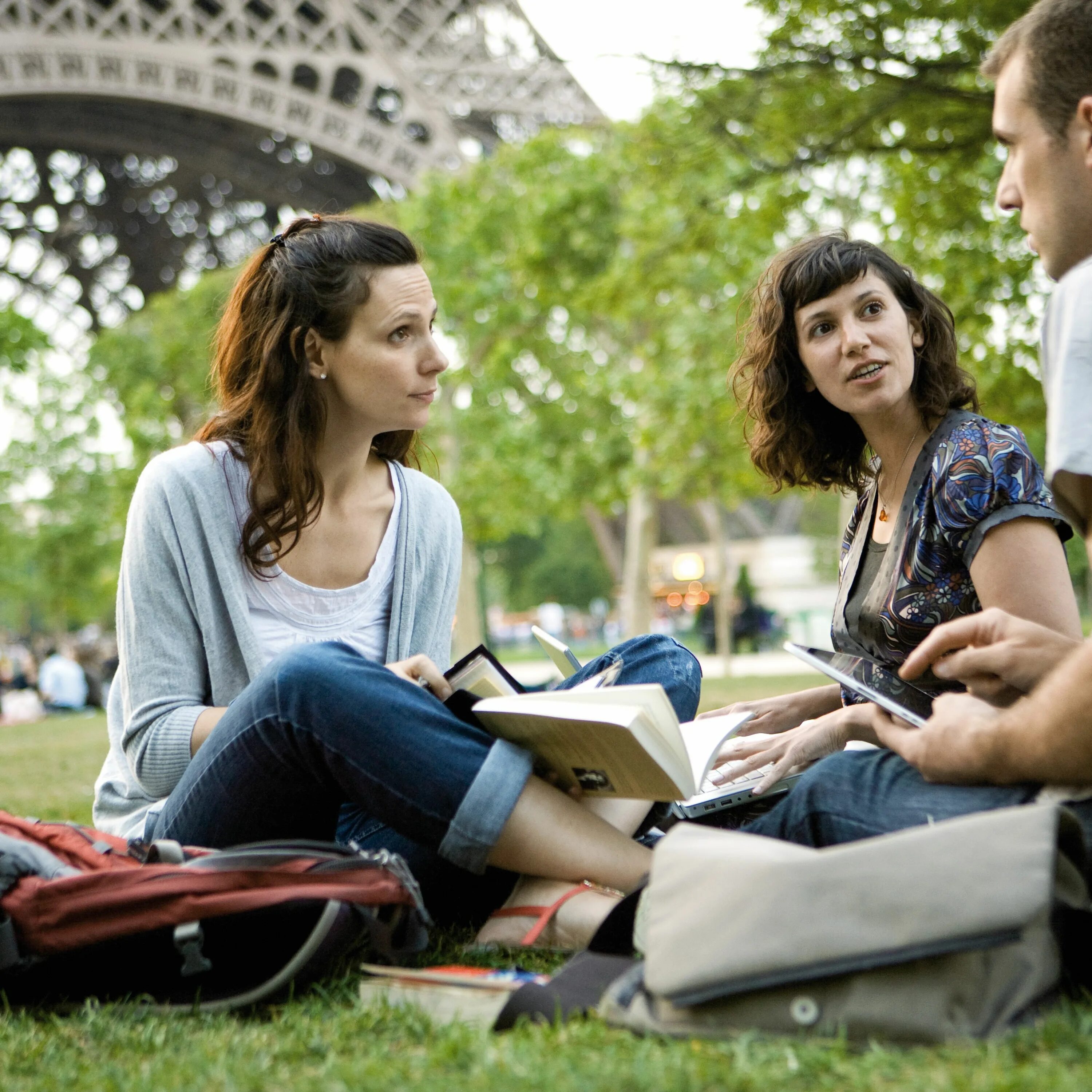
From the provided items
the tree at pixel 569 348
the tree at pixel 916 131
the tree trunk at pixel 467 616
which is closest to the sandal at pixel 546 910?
the tree at pixel 916 131

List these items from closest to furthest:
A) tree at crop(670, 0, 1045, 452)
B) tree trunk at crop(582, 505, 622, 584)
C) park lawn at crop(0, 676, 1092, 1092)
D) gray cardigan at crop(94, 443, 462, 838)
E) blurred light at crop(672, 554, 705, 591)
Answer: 1. park lawn at crop(0, 676, 1092, 1092)
2. gray cardigan at crop(94, 443, 462, 838)
3. tree at crop(670, 0, 1045, 452)
4. tree trunk at crop(582, 505, 622, 584)
5. blurred light at crop(672, 554, 705, 591)

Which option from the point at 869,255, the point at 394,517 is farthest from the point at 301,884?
the point at 869,255

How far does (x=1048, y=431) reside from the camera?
5.60 feet

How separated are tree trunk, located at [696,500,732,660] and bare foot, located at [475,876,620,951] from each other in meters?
14.3

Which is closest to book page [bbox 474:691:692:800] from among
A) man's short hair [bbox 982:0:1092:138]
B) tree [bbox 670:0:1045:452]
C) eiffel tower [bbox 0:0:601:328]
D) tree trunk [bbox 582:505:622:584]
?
man's short hair [bbox 982:0:1092:138]

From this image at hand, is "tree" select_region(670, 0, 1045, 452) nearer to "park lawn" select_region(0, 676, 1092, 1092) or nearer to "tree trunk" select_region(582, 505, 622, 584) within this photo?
"park lawn" select_region(0, 676, 1092, 1092)

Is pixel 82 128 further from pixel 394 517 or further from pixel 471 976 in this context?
pixel 471 976

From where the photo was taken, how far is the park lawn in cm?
135

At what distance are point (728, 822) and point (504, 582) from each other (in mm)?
45091

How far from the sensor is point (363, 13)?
19.5m

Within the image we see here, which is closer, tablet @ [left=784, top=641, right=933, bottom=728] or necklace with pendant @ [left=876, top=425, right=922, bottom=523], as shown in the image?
tablet @ [left=784, top=641, right=933, bottom=728]

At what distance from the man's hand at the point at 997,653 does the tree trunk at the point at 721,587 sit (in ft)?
48.1

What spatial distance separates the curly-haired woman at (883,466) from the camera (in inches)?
85.6

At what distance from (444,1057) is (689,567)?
26.0 metres
